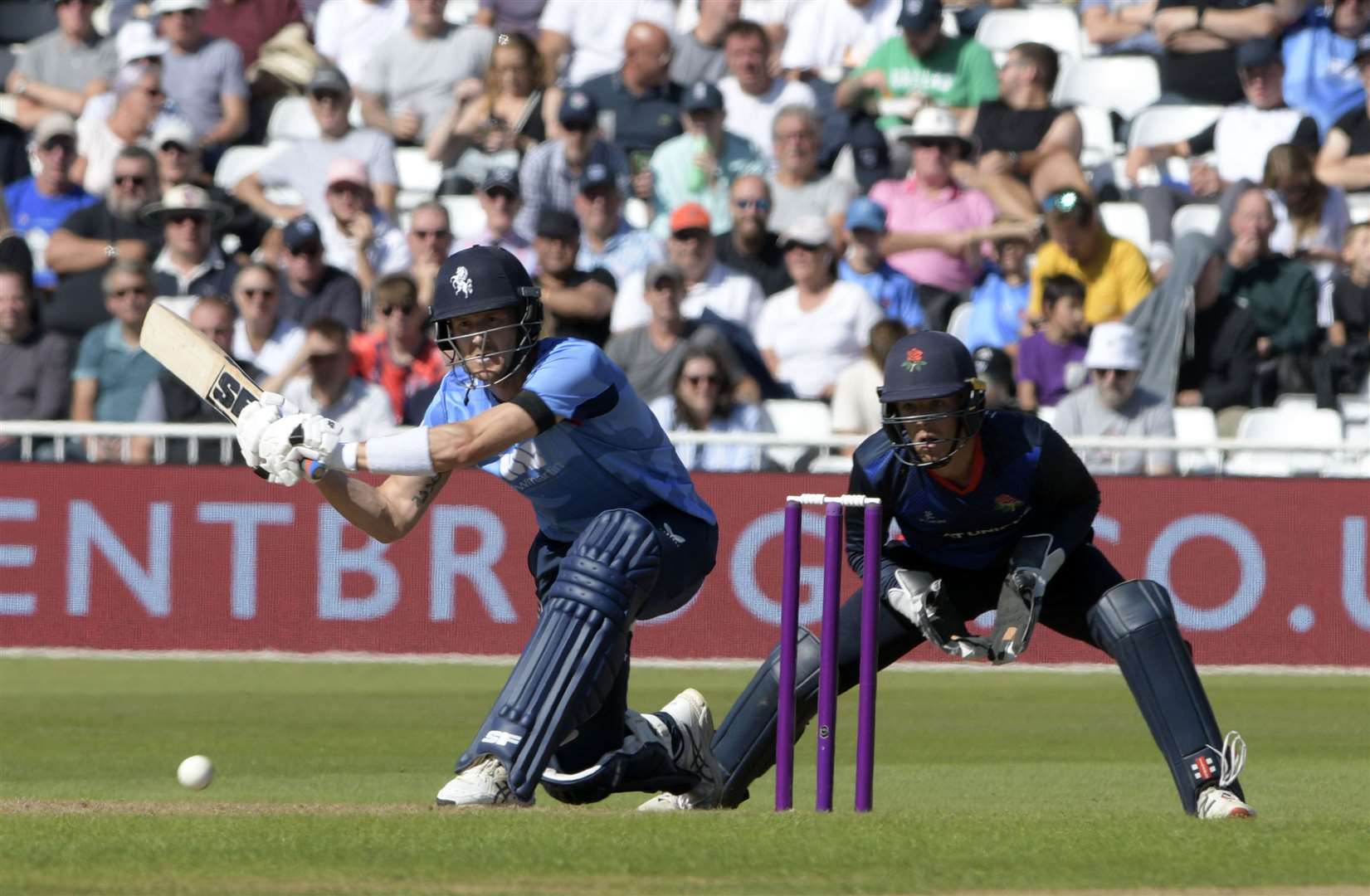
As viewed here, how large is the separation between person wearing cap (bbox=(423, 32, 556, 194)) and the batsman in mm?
9374

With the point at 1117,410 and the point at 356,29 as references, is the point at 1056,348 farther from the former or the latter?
the point at 356,29

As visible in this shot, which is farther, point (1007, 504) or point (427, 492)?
point (427, 492)

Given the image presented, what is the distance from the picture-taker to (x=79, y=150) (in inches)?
672

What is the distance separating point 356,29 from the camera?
18.1m

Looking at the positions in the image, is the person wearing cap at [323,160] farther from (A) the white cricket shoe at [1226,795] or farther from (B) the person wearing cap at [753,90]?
(A) the white cricket shoe at [1226,795]

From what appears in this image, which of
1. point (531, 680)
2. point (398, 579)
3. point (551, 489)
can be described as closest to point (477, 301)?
point (551, 489)

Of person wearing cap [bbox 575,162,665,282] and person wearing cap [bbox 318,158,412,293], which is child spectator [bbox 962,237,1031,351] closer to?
person wearing cap [bbox 575,162,665,282]

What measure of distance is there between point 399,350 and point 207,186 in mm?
3121

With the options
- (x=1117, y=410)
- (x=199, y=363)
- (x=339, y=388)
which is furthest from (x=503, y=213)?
(x=199, y=363)

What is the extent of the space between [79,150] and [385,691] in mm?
6775

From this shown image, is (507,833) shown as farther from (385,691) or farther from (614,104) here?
(614,104)

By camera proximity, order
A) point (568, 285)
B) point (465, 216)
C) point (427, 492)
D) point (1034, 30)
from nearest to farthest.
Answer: point (427, 492) → point (568, 285) → point (465, 216) → point (1034, 30)

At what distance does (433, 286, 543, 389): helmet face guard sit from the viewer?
22.7 feet

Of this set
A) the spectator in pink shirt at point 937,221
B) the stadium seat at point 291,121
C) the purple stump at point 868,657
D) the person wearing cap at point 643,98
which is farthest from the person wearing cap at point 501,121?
the purple stump at point 868,657
